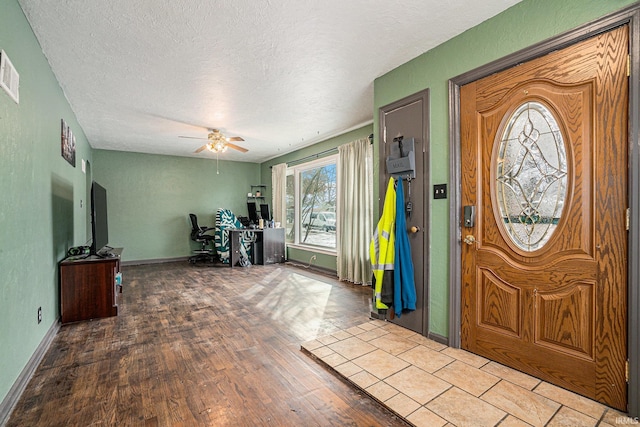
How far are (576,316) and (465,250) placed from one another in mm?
780

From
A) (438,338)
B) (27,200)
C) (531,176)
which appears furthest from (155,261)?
(531,176)

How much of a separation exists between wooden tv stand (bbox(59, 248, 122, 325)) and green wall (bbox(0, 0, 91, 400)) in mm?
96

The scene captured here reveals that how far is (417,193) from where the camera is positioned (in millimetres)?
2734

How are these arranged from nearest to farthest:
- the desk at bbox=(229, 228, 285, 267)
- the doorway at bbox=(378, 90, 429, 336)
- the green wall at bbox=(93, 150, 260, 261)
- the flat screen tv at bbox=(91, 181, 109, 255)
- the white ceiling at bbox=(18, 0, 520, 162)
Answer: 1. the white ceiling at bbox=(18, 0, 520, 162)
2. the doorway at bbox=(378, 90, 429, 336)
3. the flat screen tv at bbox=(91, 181, 109, 255)
4. the desk at bbox=(229, 228, 285, 267)
5. the green wall at bbox=(93, 150, 260, 261)

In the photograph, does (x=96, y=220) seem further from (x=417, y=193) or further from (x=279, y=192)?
(x=279, y=192)

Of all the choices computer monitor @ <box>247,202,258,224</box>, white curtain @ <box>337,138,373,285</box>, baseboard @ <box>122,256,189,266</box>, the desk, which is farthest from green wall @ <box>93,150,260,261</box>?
white curtain @ <box>337,138,373,285</box>

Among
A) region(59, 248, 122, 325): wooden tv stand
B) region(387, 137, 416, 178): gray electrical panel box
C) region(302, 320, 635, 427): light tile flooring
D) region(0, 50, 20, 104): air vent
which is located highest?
region(0, 50, 20, 104): air vent

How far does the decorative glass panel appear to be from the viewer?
1931 millimetres

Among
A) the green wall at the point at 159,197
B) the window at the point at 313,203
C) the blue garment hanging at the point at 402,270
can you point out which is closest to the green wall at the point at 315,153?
the window at the point at 313,203

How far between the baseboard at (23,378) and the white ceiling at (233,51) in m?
2.48

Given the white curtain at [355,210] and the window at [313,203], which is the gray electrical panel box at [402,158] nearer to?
the white curtain at [355,210]

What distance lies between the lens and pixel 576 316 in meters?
1.81

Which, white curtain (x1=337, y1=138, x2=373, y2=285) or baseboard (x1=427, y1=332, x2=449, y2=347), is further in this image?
white curtain (x1=337, y1=138, x2=373, y2=285)

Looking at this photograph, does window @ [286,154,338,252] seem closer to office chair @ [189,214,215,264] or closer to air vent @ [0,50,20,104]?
office chair @ [189,214,215,264]
